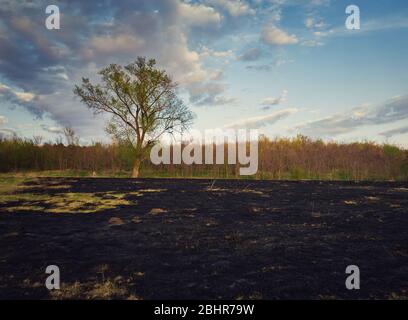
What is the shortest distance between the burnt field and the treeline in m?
14.8

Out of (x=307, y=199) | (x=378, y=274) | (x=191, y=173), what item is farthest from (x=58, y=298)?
(x=191, y=173)

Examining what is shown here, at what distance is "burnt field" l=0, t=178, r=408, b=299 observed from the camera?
13.0 feet

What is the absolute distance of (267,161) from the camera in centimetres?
2528

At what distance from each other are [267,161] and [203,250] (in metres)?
20.4

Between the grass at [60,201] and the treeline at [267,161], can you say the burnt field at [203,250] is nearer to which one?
the grass at [60,201]

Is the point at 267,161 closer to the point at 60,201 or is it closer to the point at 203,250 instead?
the point at 60,201

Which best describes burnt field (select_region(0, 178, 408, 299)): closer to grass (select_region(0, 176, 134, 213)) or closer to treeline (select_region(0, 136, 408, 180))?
grass (select_region(0, 176, 134, 213))

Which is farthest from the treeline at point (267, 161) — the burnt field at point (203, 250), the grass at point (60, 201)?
the burnt field at point (203, 250)

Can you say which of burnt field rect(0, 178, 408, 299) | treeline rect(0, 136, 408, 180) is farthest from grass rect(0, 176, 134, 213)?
treeline rect(0, 136, 408, 180)

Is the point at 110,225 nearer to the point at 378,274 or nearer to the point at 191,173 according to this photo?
the point at 378,274

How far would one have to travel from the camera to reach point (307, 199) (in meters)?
12.0

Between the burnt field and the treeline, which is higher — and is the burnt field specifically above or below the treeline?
below

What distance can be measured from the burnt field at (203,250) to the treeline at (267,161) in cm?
1484
